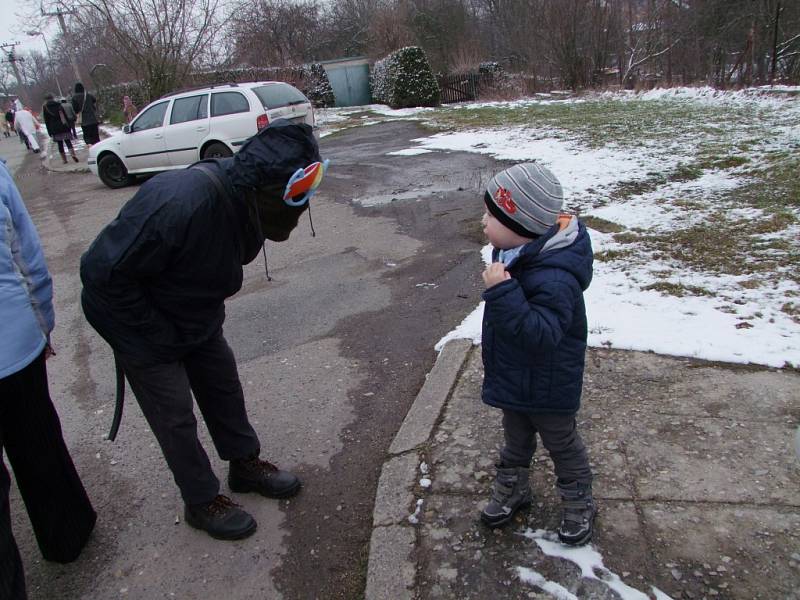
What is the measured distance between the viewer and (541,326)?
192cm

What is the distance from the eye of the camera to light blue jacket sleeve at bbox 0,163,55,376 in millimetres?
2123

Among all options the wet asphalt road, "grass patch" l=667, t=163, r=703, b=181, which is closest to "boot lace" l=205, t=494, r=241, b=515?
the wet asphalt road

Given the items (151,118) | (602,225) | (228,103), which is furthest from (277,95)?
(602,225)

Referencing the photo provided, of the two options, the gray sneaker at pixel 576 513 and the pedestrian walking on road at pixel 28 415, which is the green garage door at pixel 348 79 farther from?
the gray sneaker at pixel 576 513

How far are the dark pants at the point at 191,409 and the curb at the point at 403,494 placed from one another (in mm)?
692

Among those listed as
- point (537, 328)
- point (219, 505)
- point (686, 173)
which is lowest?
point (219, 505)

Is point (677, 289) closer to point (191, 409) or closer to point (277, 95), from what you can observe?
point (191, 409)

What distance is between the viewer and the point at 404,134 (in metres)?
15.1

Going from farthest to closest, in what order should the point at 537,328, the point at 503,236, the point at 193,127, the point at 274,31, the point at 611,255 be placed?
the point at 274,31 → the point at 193,127 → the point at 611,255 → the point at 503,236 → the point at 537,328

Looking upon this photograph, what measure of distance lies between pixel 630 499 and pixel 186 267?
1.99 m

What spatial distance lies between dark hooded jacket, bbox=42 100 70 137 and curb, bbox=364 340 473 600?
16.5 metres

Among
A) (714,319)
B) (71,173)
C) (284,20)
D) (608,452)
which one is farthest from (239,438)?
(284,20)

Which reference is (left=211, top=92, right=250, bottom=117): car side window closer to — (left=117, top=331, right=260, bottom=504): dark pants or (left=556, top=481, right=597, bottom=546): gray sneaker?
(left=117, top=331, right=260, bottom=504): dark pants

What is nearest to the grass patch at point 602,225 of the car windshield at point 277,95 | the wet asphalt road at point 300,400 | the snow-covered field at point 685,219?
the snow-covered field at point 685,219
